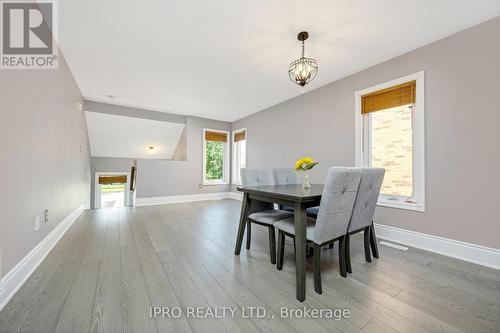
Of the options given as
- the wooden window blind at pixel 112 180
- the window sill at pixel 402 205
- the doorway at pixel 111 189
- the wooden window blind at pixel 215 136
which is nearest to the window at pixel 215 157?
the wooden window blind at pixel 215 136

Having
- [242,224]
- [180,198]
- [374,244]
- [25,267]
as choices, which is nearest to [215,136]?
[180,198]

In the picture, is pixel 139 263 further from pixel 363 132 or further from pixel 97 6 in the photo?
pixel 363 132

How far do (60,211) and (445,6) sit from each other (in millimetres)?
4831

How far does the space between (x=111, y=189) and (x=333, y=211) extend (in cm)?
780

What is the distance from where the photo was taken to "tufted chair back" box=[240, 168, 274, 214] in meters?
2.25

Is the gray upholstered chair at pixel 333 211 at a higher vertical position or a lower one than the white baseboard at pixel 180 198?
higher

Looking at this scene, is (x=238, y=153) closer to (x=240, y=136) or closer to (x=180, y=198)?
(x=240, y=136)

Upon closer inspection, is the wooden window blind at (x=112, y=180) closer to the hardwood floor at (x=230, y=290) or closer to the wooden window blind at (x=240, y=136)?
the wooden window blind at (x=240, y=136)

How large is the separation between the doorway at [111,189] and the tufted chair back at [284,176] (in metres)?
5.72

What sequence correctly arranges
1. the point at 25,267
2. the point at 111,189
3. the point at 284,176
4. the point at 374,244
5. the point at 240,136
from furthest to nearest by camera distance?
the point at 111,189 → the point at 240,136 → the point at 284,176 → the point at 374,244 → the point at 25,267

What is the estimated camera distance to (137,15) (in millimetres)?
1873

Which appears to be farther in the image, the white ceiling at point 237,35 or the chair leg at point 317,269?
the white ceiling at point 237,35

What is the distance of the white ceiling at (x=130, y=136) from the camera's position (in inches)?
184

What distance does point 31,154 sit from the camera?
Result: 68.9 inches
